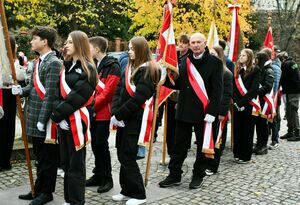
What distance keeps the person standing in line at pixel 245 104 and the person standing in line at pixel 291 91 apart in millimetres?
2686

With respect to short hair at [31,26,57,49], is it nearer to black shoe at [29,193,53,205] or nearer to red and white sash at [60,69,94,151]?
red and white sash at [60,69,94,151]

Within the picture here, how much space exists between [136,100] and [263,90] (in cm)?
406

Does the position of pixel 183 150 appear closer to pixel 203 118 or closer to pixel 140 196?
pixel 203 118

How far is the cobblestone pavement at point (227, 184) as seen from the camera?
19.4ft

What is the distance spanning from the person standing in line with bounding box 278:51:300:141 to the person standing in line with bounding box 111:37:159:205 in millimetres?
6023

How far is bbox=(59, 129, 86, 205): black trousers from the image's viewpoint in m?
4.98

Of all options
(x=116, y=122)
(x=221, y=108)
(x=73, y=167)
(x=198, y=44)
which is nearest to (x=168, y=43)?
(x=198, y=44)

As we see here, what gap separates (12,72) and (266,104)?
5.41 meters

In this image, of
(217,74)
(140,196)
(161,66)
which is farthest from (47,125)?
(217,74)

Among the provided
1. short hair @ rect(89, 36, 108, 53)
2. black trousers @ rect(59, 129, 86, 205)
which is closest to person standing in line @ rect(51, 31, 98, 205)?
black trousers @ rect(59, 129, 86, 205)

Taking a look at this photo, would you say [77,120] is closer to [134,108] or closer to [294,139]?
[134,108]

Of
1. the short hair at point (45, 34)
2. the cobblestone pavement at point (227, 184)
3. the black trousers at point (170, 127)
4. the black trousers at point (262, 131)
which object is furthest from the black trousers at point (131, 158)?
the black trousers at point (262, 131)

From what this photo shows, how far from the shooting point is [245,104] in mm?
8117

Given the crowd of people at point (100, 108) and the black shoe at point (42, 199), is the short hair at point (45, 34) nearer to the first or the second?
the crowd of people at point (100, 108)
